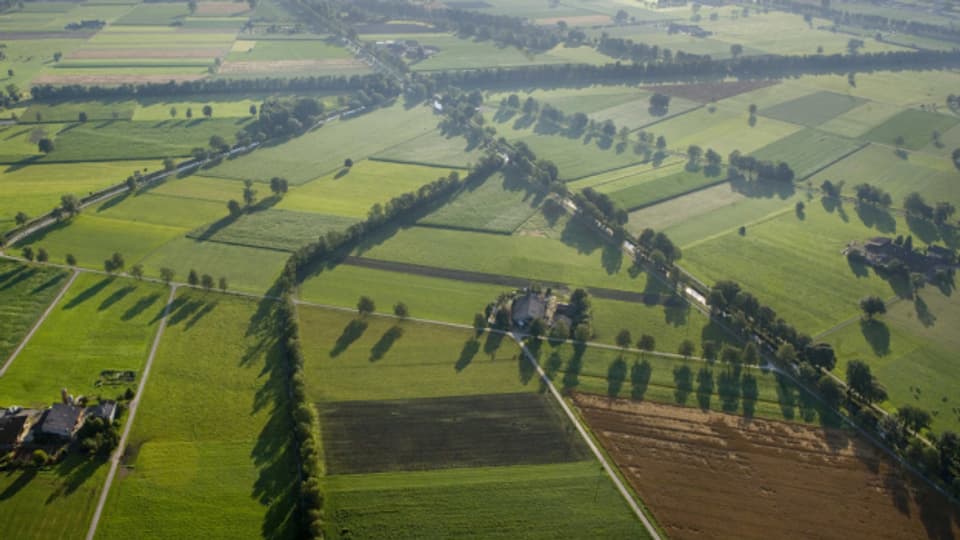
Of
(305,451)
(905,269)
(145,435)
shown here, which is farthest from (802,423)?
(145,435)

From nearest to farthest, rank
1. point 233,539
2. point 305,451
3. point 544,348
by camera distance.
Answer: point 233,539, point 305,451, point 544,348

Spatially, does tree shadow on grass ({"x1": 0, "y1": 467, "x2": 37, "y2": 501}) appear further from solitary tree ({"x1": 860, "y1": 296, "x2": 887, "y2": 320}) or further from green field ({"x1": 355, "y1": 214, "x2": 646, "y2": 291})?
solitary tree ({"x1": 860, "y1": 296, "x2": 887, "y2": 320})

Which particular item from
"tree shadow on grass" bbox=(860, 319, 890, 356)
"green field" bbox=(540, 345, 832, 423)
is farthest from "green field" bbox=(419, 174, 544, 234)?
"tree shadow on grass" bbox=(860, 319, 890, 356)

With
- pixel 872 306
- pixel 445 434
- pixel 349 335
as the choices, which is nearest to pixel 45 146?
pixel 349 335

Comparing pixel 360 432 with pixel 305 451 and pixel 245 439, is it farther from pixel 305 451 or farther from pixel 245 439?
pixel 245 439

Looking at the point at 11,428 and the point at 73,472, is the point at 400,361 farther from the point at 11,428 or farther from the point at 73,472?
the point at 11,428

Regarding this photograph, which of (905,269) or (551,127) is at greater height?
(551,127)
